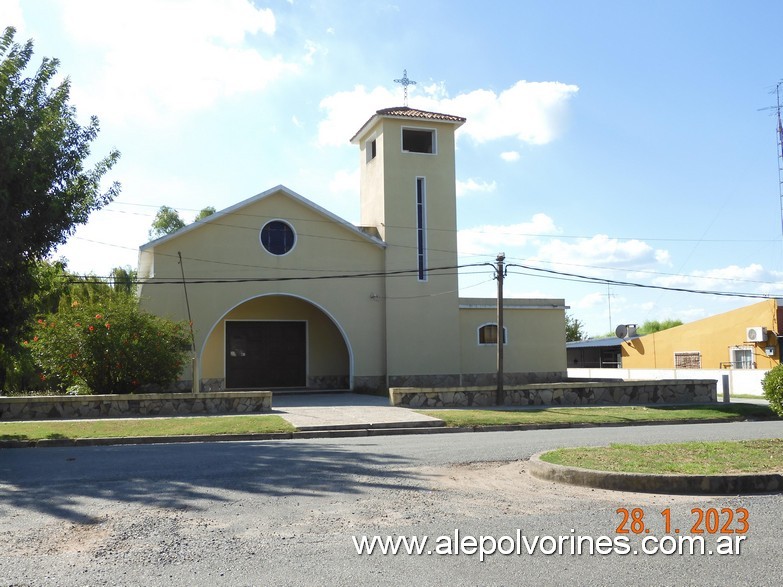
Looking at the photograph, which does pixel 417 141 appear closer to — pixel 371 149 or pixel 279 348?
pixel 371 149

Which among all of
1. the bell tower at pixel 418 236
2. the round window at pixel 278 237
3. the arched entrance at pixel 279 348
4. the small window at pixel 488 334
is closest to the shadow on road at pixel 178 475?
the round window at pixel 278 237

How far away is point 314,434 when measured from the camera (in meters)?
15.1

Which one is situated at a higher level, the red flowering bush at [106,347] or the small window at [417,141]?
the small window at [417,141]

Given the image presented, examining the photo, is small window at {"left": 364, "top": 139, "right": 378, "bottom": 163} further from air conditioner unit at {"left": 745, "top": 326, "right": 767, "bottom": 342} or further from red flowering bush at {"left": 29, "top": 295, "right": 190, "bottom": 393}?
air conditioner unit at {"left": 745, "top": 326, "right": 767, "bottom": 342}

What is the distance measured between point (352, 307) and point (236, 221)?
535 centimetres

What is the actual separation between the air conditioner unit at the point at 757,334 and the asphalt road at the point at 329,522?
2798 centimetres

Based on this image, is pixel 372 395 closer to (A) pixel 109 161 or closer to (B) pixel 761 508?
(A) pixel 109 161

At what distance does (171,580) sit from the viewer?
5051 mm

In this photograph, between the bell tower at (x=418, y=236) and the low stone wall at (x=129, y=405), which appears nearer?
the low stone wall at (x=129, y=405)

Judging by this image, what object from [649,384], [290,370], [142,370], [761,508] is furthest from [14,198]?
[649,384]

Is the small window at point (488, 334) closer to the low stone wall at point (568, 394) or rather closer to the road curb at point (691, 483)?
the low stone wall at point (568, 394)

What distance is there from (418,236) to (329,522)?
21.9 meters

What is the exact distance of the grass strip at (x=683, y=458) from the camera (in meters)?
8.51

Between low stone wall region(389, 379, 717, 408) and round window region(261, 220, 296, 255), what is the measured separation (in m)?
7.93
